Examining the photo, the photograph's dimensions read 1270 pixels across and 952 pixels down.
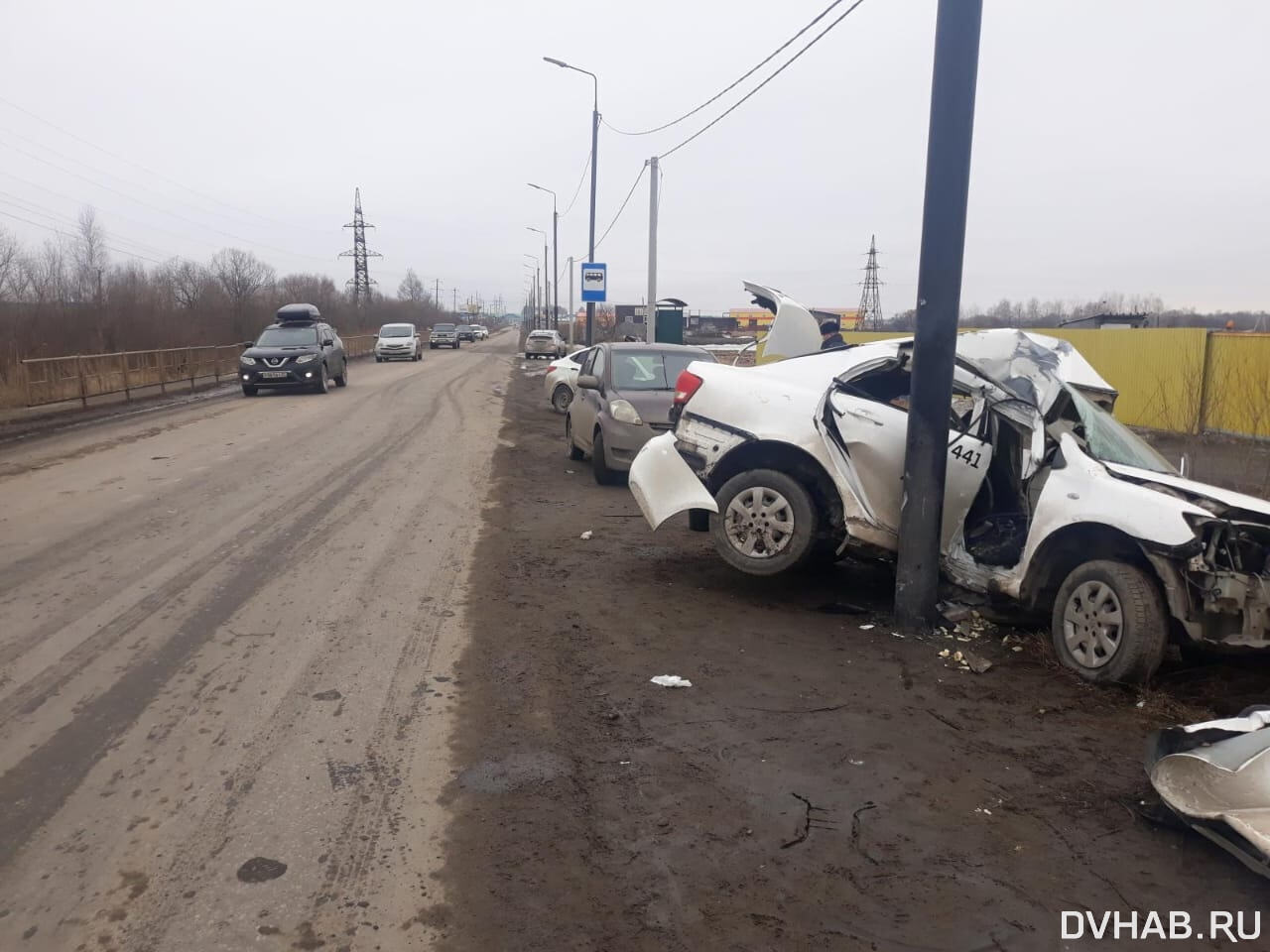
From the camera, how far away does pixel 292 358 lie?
22.6m

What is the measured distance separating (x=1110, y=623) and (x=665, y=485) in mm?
3159

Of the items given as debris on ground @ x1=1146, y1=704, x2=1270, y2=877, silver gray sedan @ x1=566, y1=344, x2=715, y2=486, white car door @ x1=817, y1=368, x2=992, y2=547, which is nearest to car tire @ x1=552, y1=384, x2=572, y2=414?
silver gray sedan @ x1=566, y1=344, x2=715, y2=486

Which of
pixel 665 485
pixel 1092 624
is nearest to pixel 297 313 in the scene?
pixel 665 485

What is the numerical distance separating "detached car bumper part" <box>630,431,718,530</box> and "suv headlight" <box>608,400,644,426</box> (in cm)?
341

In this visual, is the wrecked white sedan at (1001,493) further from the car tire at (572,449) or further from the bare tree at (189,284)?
the bare tree at (189,284)

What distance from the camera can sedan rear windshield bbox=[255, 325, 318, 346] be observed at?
2308cm

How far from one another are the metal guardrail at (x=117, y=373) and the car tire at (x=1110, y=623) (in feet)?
65.6

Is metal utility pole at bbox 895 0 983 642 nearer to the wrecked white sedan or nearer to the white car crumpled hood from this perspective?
the wrecked white sedan

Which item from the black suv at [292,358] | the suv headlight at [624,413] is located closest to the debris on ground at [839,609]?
the suv headlight at [624,413]

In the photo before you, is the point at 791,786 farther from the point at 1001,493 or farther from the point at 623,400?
the point at 623,400

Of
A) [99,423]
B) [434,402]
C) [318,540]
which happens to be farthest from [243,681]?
[434,402]

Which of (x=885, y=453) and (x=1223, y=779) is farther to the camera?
(x=885, y=453)

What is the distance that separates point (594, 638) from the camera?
586 cm

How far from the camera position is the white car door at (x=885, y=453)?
613 centimetres
